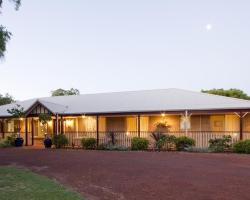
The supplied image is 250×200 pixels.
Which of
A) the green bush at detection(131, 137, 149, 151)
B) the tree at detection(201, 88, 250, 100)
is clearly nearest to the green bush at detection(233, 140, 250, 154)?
the green bush at detection(131, 137, 149, 151)

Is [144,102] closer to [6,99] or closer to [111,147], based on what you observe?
[111,147]

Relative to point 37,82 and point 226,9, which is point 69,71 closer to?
point 37,82

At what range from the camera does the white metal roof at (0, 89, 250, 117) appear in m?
25.6

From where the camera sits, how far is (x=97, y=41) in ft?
107

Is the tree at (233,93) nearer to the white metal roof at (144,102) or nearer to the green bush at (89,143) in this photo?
the white metal roof at (144,102)

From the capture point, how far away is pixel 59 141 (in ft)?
92.1

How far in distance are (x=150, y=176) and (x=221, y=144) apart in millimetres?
10546

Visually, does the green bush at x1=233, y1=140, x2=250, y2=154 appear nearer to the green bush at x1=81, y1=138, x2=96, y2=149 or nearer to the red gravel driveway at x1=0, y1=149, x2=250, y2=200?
the red gravel driveway at x1=0, y1=149, x2=250, y2=200

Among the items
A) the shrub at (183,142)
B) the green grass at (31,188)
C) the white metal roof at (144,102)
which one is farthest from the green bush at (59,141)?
the green grass at (31,188)

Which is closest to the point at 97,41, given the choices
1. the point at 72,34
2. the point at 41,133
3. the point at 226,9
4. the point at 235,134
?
the point at 72,34

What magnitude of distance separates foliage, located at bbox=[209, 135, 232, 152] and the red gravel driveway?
317cm

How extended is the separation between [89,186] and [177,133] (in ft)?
51.7

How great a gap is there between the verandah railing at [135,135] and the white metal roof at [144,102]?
1.71 meters

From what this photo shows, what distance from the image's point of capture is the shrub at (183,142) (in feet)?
78.9
